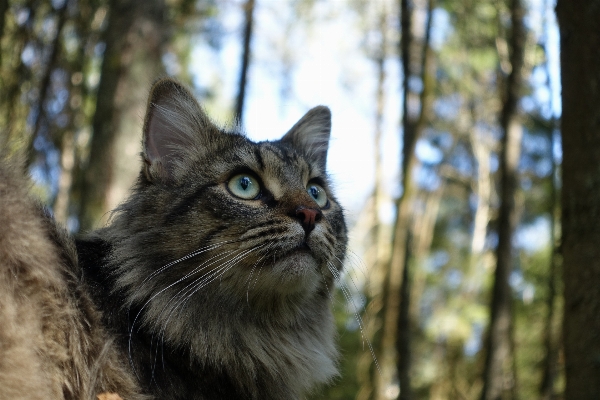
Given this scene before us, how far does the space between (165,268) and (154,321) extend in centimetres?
28

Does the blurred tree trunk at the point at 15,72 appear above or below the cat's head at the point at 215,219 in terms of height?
above

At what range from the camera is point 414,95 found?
28.1 ft

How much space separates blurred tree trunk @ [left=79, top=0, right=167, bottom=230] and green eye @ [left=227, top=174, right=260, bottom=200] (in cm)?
340

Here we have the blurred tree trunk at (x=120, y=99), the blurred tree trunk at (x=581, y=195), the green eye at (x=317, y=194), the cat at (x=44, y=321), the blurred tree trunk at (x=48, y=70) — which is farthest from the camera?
the blurred tree trunk at (x=48, y=70)

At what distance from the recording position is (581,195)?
3.10m

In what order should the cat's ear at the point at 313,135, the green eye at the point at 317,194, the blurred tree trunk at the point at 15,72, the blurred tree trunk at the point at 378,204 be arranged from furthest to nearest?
the blurred tree trunk at the point at 378,204 < the blurred tree trunk at the point at 15,72 < the cat's ear at the point at 313,135 < the green eye at the point at 317,194

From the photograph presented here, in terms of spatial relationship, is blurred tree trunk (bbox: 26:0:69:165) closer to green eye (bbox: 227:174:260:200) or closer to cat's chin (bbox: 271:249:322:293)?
green eye (bbox: 227:174:260:200)

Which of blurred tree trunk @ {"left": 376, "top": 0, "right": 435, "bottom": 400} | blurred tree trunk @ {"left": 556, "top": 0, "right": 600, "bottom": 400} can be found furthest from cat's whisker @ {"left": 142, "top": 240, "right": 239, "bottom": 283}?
blurred tree trunk @ {"left": 376, "top": 0, "right": 435, "bottom": 400}

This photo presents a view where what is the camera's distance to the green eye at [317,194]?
3.61m

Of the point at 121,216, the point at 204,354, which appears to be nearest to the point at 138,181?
the point at 121,216

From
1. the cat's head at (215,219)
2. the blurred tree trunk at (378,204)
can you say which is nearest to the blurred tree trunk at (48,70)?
the cat's head at (215,219)

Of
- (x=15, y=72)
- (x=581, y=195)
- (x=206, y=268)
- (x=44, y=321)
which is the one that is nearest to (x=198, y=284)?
(x=206, y=268)

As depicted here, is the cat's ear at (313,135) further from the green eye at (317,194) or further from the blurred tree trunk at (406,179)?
the blurred tree trunk at (406,179)

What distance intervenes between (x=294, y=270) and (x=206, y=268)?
46 cm
